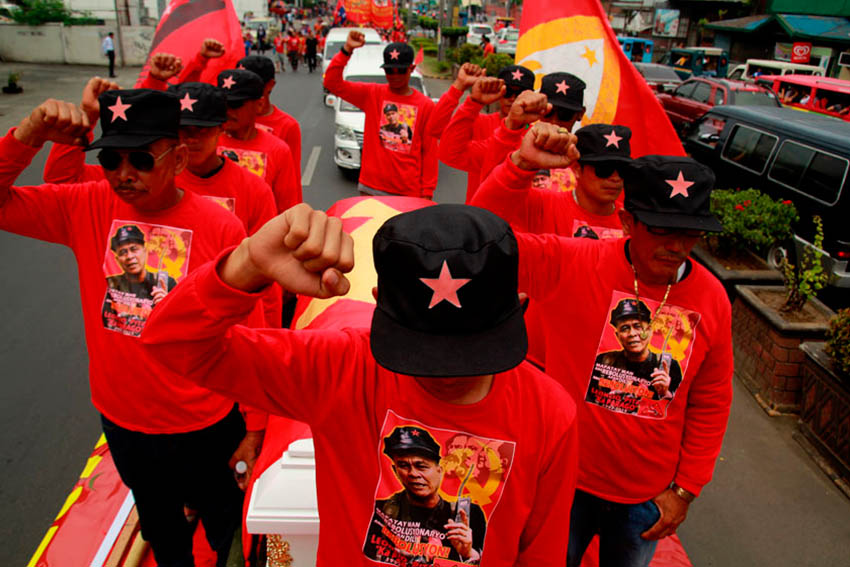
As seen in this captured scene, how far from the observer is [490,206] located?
8.51 feet

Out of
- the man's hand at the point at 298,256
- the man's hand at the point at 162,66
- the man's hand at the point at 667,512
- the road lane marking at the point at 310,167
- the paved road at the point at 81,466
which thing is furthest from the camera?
the road lane marking at the point at 310,167

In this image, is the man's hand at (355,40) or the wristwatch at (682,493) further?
the man's hand at (355,40)

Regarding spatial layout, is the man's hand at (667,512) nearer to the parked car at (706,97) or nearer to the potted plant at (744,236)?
the potted plant at (744,236)

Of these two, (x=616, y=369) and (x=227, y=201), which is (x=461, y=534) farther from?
(x=227, y=201)

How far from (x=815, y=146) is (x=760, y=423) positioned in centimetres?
393

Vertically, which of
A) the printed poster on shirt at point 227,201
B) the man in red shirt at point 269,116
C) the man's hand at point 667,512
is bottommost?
the man's hand at point 667,512

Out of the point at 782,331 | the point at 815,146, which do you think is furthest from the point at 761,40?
the point at 782,331

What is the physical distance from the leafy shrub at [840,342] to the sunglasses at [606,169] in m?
2.57

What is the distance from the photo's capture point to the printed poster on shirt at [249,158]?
14.1ft

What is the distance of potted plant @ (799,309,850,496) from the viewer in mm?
4469

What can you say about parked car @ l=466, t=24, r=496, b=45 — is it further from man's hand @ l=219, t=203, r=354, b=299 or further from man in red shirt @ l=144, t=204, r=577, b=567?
man's hand @ l=219, t=203, r=354, b=299

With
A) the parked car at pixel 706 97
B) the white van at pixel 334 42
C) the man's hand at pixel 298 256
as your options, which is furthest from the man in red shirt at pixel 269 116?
the white van at pixel 334 42

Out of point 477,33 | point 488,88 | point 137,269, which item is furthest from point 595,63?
point 477,33

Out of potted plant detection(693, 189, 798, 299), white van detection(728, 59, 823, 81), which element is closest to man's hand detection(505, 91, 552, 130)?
potted plant detection(693, 189, 798, 299)
